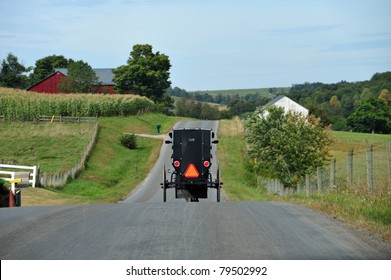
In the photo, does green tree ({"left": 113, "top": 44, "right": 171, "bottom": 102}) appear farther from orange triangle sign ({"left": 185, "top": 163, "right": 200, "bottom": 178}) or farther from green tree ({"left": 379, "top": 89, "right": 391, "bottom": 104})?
orange triangle sign ({"left": 185, "top": 163, "right": 200, "bottom": 178})

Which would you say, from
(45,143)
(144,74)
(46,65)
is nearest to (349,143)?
(45,143)

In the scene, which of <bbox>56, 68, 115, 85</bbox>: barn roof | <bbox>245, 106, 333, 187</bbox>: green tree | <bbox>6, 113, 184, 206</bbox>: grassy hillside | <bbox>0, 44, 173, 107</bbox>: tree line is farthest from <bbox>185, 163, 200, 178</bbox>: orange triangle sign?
<bbox>56, 68, 115, 85</bbox>: barn roof

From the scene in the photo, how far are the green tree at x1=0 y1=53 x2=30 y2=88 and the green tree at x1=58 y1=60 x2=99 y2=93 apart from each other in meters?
11.0

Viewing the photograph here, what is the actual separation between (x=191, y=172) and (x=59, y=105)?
59975mm

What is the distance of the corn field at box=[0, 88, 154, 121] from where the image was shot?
80.2m

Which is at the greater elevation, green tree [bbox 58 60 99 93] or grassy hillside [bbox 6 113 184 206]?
green tree [bbox 58 60 99 93]

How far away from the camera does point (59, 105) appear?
8650 centimetres

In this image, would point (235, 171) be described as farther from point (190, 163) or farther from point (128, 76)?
point (128, 76)

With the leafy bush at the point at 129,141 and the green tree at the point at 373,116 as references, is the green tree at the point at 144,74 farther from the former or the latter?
the leafy bush at the point at 129,141

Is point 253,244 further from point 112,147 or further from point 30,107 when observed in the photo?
point 30,107

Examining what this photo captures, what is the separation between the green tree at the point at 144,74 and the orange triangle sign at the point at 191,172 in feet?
364

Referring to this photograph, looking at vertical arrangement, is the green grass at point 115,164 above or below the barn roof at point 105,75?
below

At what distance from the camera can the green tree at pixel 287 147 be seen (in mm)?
56906

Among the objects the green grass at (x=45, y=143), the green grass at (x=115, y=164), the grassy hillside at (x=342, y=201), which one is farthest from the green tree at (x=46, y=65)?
the grassy hillside at (x=342, y=201)
